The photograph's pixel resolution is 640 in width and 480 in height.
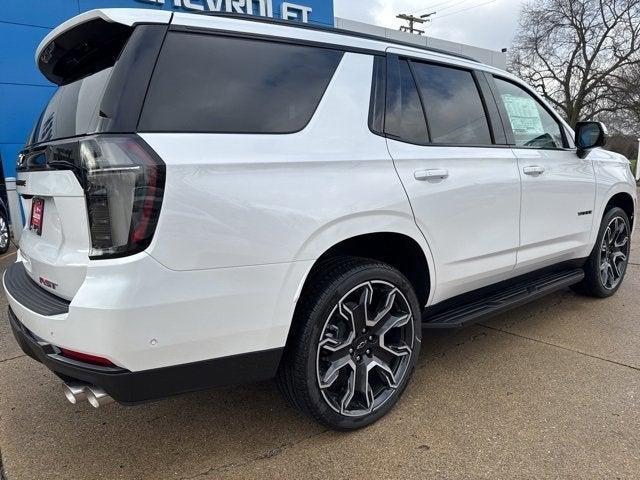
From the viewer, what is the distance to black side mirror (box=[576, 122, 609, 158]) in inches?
152

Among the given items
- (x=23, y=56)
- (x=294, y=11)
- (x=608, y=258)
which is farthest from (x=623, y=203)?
(x=23, y=56)

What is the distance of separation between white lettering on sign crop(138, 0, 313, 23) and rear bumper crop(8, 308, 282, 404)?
973 cm

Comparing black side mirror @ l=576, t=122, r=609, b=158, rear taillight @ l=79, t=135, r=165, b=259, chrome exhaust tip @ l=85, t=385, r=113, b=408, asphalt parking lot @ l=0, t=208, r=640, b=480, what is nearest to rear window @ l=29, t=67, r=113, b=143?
rear taillight @ l=79, t=135, r=165, b=259

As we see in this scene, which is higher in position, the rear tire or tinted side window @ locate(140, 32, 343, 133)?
tinted side window @ locate(140, 32, 343, 133)

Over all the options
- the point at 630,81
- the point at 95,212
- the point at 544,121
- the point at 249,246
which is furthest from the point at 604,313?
the point at 630,81

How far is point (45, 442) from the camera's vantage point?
8.34ft

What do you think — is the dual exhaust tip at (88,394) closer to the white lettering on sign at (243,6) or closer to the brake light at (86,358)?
the brake light at (86,358)

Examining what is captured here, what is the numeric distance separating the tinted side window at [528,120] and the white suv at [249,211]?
0.46 m

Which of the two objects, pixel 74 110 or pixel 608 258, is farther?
pixel 608 258

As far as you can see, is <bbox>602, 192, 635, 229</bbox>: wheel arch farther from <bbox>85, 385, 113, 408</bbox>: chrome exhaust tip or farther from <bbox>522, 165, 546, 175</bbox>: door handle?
<bbox>85, 385, 113, 408</bbox>: chrome exhaust tip

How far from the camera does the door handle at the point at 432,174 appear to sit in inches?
103

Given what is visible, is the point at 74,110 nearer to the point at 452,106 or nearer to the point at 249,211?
the point at 249,211

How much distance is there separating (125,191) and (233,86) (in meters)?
0.64

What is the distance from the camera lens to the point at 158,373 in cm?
189
